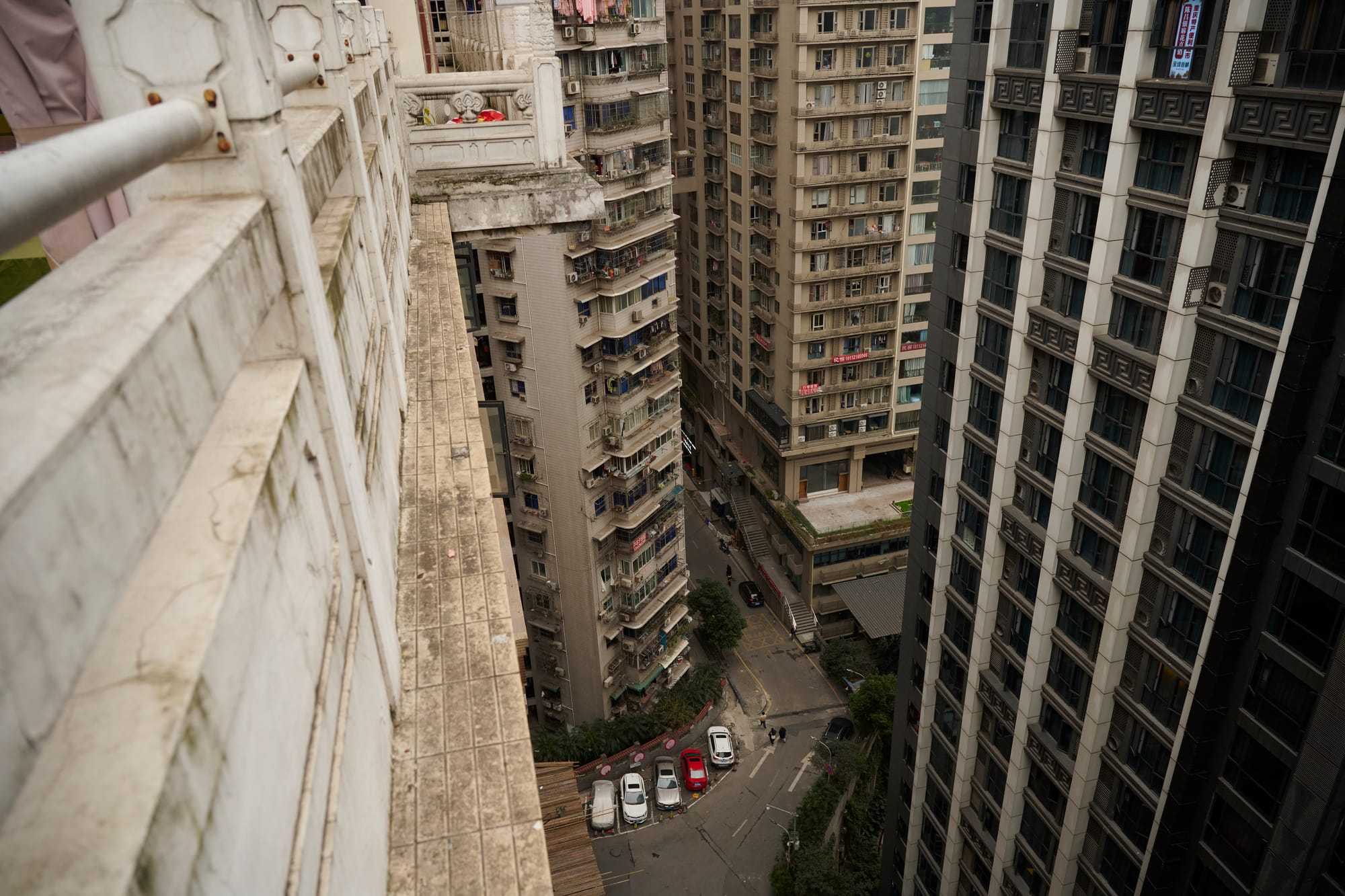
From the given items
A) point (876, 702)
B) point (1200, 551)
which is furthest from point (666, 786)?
point (1200, 551)

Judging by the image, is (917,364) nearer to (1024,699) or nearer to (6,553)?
(1024,699)

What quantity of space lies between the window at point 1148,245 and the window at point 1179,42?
211 centimetres

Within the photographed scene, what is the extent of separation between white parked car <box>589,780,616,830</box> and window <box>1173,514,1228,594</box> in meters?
23.6

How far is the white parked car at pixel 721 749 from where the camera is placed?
118 feet

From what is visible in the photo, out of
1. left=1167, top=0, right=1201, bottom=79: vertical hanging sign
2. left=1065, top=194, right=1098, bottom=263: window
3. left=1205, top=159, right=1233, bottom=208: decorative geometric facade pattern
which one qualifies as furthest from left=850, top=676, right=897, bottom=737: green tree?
left=1167, top=0, right=1201, bottom=79: vertical hanging sign

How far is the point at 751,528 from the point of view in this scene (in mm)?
49406

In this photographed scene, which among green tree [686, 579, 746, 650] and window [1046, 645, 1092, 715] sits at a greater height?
window [1046, 645, 1092, 715]

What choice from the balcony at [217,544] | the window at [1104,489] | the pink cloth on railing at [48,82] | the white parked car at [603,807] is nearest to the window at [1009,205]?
the window at [1104,489]

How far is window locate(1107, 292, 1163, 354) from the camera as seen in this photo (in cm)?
1520

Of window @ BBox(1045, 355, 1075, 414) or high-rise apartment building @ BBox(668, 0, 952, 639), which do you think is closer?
window @ BBox(1045, 355, 1075, 414)

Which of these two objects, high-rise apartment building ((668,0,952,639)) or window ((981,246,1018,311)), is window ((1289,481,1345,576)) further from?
high-rise apartment building ((668,0,952,639))

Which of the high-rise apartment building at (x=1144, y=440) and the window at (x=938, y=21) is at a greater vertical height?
the window at (x=938, y=21)

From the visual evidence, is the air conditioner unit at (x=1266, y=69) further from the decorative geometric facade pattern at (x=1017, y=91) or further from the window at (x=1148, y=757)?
the window at (x=1148, y=757)

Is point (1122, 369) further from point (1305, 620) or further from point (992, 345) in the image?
point (1305, 620)
